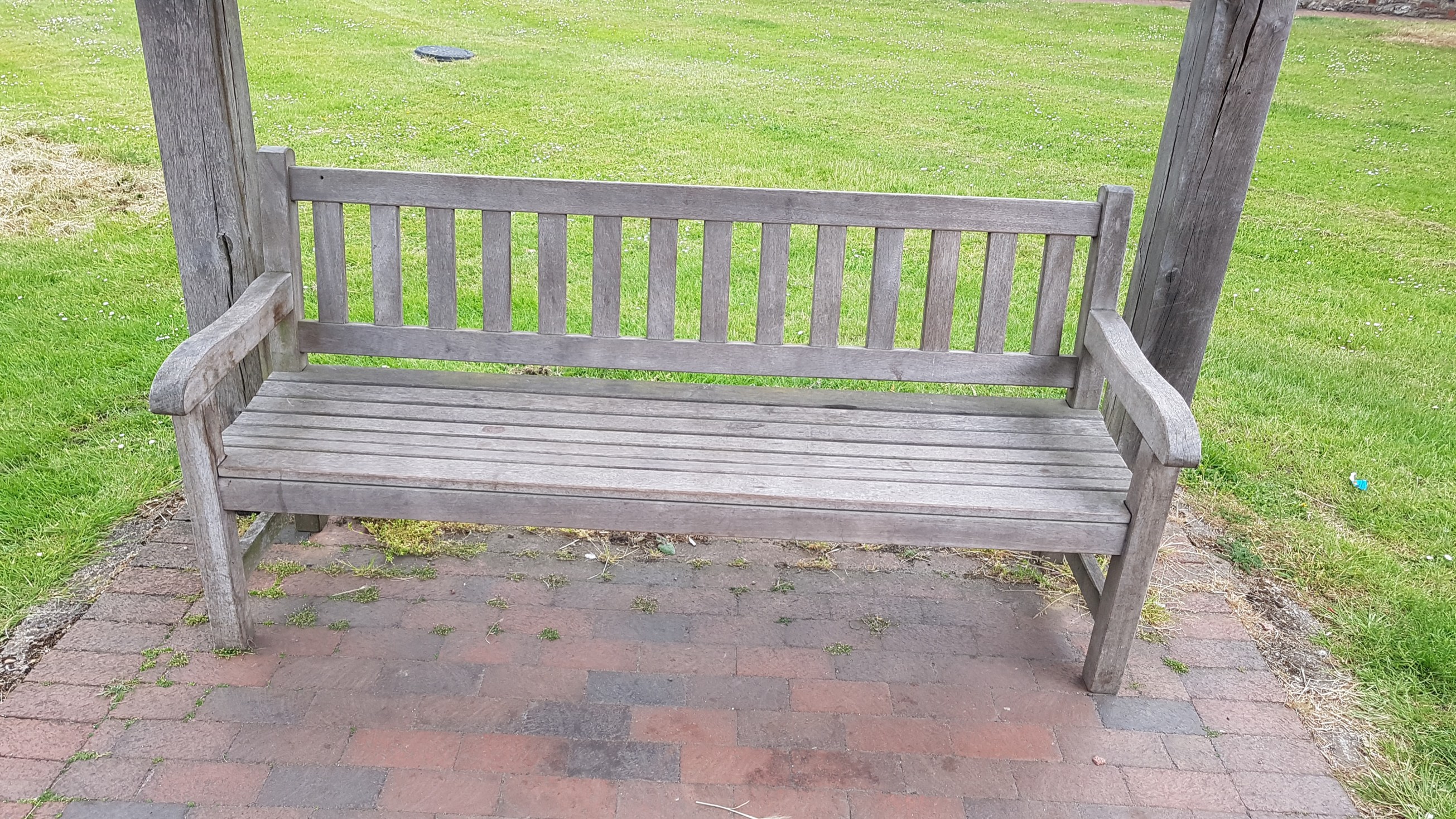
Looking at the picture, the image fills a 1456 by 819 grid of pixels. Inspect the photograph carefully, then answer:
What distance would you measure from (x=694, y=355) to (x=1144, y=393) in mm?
1373

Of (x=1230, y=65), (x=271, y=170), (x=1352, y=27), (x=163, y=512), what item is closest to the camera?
(x=1230, y=65)

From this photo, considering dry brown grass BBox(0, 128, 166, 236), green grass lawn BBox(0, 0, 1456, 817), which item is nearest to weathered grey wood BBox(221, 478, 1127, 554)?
green grass lawn BBox(0, 0, 1456, 817)

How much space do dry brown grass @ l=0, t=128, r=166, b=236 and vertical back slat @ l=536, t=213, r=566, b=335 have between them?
441 cm

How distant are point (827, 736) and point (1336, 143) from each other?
10727mm

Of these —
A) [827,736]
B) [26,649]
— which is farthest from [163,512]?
[827,736]

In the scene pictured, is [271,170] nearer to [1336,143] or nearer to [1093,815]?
[1093,815]

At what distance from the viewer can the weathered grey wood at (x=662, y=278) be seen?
334cm

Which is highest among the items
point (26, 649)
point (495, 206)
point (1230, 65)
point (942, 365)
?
point (1230, 65)

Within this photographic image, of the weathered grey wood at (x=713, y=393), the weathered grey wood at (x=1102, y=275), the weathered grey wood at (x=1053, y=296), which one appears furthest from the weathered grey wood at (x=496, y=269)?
the weathered grey wood at (x=1102, y=275)

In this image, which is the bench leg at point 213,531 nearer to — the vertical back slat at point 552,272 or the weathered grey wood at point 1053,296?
the vertical back slat at point 552,272

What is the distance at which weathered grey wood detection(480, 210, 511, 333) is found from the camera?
11.0ft

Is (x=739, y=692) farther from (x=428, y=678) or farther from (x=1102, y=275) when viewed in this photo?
(x=1102, y=275)

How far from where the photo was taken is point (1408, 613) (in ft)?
11.1

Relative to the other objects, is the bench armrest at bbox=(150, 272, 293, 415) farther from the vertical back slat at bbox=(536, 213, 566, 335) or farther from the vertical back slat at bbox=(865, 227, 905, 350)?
the vertical back slat at bbox=(865, 227, 905, 350)
